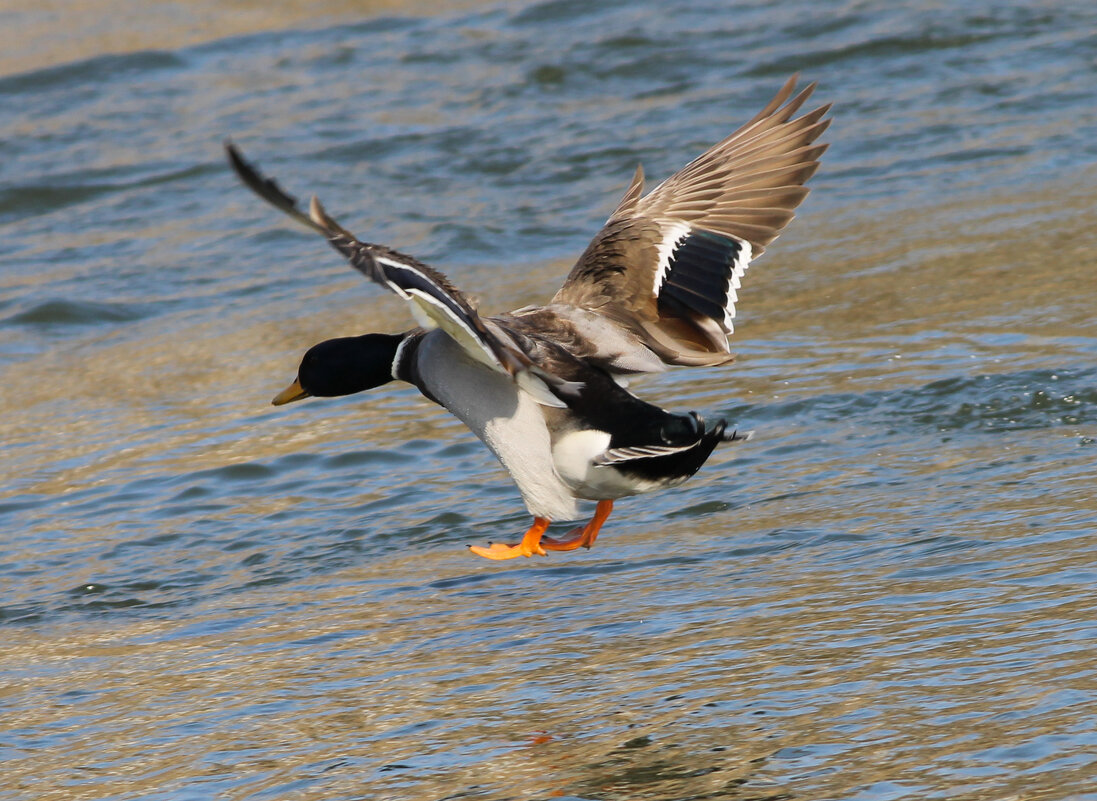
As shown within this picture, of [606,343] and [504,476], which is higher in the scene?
[606,343]

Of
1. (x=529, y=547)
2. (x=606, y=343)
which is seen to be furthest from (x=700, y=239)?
(x=529, y=547)

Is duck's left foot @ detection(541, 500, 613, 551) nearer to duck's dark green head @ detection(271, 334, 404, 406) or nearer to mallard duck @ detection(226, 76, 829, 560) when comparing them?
mallard duck @ detection(226, 76, 829, 560)

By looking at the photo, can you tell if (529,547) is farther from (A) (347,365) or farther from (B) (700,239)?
(B) (700,239)

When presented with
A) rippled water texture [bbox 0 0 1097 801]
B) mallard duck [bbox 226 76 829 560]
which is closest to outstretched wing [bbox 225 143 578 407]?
mallard duck [bbox 226 76 829 560]

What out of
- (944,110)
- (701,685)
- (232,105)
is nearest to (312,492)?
(701,685)

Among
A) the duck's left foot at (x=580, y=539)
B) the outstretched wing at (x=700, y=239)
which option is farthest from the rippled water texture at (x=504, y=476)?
the outstretched wing at (x=700, y=239)

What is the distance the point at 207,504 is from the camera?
656 cm

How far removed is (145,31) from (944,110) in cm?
716

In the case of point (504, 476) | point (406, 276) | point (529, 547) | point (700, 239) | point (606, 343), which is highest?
point (406, 276)

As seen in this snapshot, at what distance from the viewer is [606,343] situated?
5090mm

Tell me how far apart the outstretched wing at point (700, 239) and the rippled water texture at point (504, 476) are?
759mm

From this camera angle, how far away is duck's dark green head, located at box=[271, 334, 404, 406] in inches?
215

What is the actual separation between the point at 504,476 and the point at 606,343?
5.39ft

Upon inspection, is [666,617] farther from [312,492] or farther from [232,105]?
[232,105]
